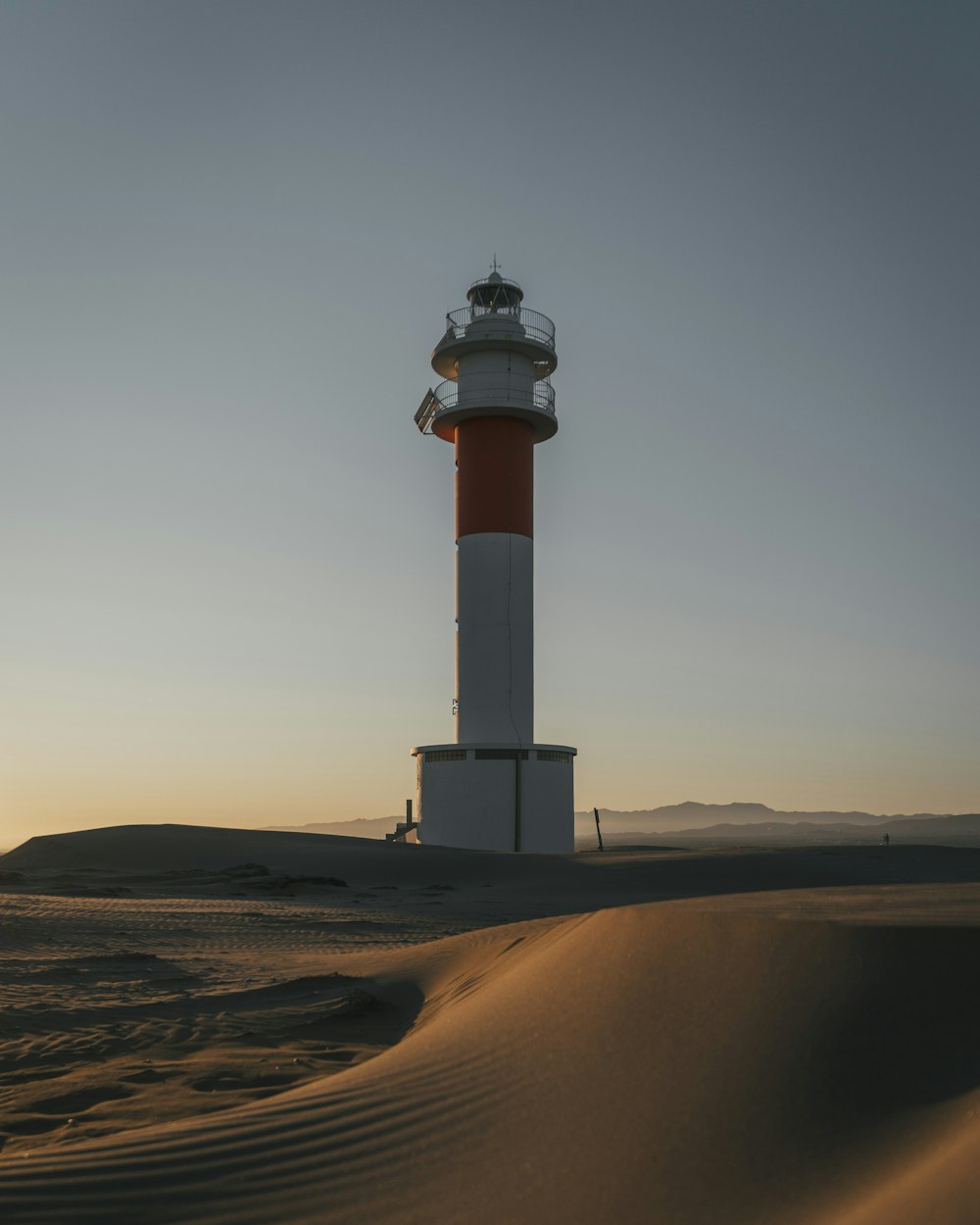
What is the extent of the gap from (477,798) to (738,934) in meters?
19.5

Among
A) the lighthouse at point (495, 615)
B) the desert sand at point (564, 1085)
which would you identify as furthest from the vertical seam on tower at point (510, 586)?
the desert sand at point (564, 1085)

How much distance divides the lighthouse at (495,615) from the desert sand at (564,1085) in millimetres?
16704

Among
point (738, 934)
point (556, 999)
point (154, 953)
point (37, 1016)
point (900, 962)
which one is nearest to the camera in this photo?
point (900, 962)

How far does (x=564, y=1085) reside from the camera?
342cm

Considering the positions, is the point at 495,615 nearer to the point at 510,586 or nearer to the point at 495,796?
the point at 510,586

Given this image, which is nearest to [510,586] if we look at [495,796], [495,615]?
[495,615]

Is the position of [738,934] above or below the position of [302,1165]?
above

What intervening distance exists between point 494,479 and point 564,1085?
21.5 meters

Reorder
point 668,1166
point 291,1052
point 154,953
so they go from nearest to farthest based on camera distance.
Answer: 1. point 668,1166
2. point 291,1052
3. point 154,953

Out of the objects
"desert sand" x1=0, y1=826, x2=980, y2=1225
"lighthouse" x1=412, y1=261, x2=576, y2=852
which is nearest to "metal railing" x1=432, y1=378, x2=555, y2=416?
"lighthouse" x1=412, y1=261, x2=576, y2=852

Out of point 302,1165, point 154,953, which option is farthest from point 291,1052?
point 154,953

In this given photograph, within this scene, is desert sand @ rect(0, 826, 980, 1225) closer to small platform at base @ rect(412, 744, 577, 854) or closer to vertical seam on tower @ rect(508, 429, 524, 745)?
small platform at base @ rect(412, 744, 577, 854)

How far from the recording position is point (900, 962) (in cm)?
333

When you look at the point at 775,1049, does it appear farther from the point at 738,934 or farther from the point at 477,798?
the point at 477,798
